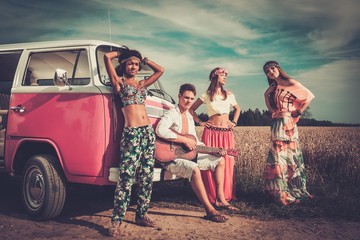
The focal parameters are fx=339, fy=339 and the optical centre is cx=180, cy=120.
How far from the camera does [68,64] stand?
4.89 metres

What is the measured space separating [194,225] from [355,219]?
2.26 m

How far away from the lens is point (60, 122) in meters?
4.41

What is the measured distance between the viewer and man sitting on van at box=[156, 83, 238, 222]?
4.56m

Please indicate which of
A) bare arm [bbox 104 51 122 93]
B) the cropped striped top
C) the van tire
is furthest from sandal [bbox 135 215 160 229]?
bare arm [bbox 104 51 122 93]

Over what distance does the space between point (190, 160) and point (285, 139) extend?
64.2 inches

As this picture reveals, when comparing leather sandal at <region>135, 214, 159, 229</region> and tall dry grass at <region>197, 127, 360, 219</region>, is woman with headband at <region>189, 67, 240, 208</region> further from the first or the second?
leather sandal at <region>135, 214, 159, 229</region>

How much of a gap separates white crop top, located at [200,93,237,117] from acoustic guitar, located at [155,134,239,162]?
0.81 meters

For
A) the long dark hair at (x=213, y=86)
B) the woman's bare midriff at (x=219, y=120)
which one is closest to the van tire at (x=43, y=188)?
the woman's bare midriff at (x=219, y=120)

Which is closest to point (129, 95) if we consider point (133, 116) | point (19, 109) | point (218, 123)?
point (133, 116)

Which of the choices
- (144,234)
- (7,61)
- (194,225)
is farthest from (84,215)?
(7,61)

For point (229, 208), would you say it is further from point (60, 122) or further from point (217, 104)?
point (60, 122)

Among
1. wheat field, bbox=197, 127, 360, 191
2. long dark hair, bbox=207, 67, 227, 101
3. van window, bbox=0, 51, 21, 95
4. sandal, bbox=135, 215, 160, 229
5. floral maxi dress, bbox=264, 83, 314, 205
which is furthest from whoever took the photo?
wheat field, bbox=197, 127, 360, 191

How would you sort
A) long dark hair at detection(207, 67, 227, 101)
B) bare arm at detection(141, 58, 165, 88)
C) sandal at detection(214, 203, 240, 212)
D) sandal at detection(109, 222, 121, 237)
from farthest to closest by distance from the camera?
long dark hair at detection(207, 67, 227, 101) < sandal at detection(214, 203, 240, 212) < bare arm at detection(141, 58, 165, 88) < sandal at detection(109, 222, 121, 237)

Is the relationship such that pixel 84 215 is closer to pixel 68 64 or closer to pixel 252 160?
pixel 68 64
